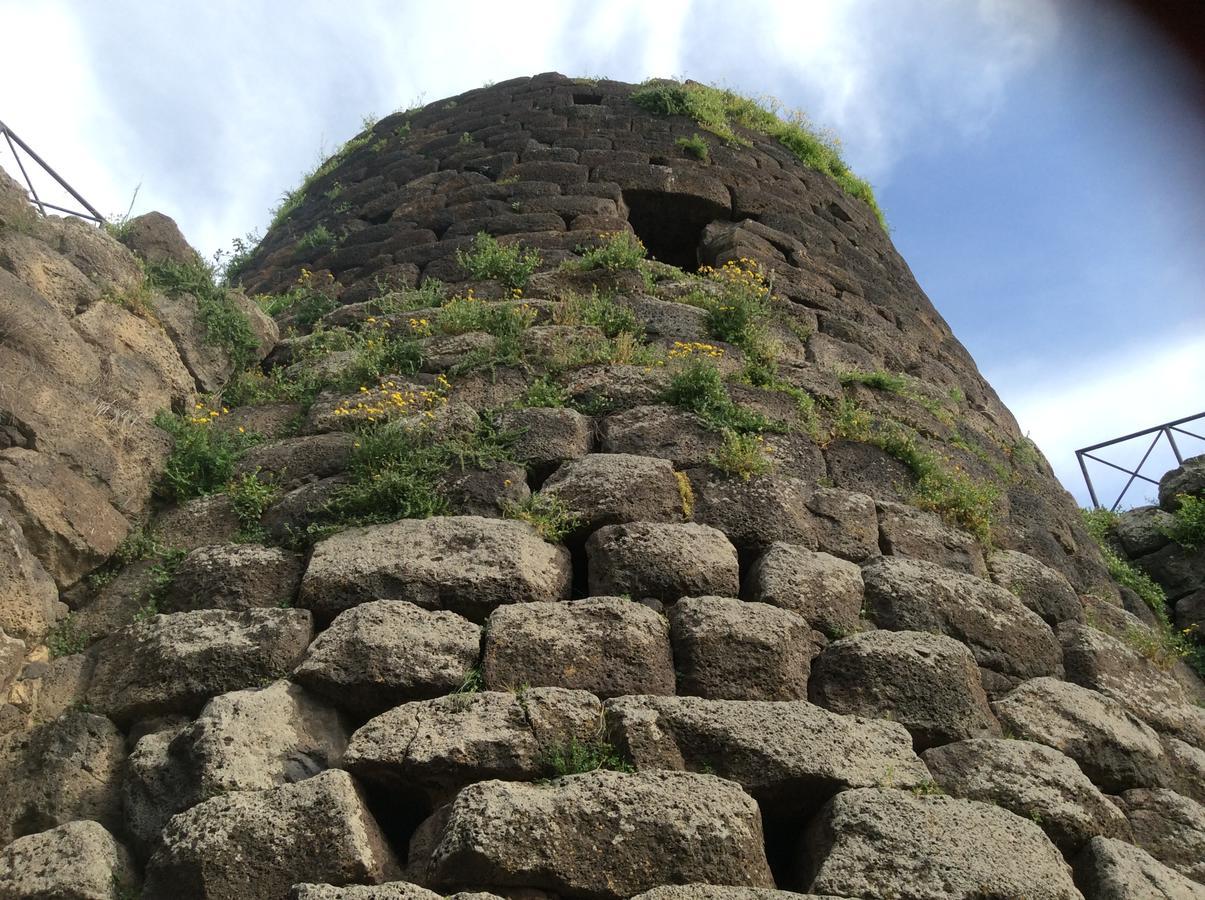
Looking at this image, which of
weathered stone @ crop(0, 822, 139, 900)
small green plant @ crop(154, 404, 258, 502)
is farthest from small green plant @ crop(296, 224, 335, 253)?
weathered stone @ crop(0, 822, 139, 900)

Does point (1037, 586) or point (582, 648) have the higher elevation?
point (1037, 586)

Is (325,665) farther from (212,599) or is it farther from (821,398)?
(821,398)

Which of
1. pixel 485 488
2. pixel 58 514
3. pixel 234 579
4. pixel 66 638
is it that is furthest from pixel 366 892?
pixel 58 514

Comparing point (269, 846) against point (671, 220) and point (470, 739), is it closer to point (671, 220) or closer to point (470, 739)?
point (470, 739)

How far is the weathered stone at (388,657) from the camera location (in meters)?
3.36

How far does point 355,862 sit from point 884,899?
117 centimetres

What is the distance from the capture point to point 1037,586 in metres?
4.57

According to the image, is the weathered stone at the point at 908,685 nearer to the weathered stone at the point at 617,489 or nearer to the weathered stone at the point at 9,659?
the weathered stone at the point at 617,489

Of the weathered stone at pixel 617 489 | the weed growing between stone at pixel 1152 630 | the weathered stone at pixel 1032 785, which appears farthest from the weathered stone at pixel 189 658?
the weed growing between stone at pixel 1152 630

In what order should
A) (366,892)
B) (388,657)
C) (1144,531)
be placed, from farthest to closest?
(1144,531) < (388,657) < (366,892)

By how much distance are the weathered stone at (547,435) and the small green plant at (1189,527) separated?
3.53 metres

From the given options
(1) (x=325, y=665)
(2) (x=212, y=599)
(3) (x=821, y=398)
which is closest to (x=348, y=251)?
(3) (x=821, y=398)

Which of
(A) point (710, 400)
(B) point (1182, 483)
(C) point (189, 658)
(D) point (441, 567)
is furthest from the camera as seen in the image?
(B) point (1182, 483)

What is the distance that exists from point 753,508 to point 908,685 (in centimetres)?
85
